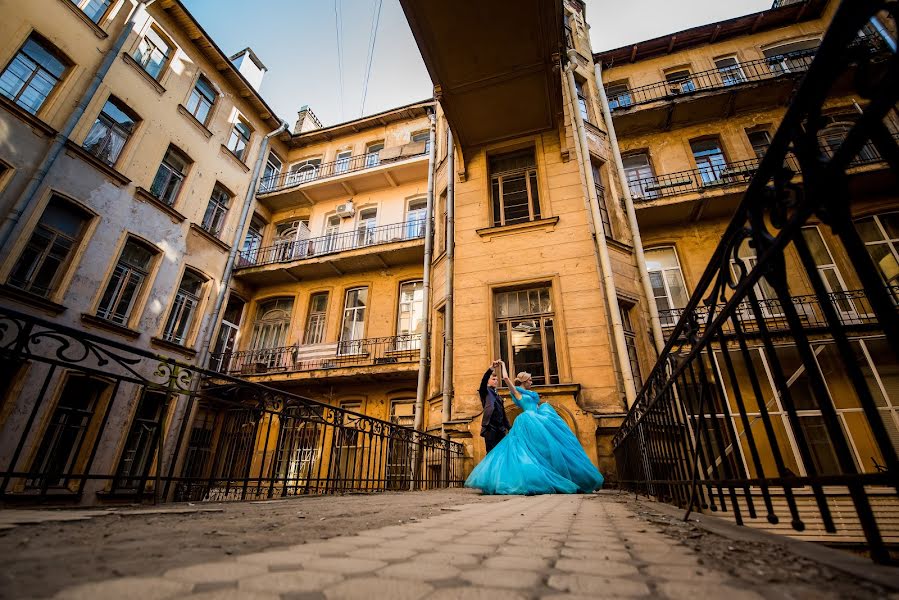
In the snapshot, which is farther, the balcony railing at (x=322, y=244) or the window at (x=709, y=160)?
the balcony railing at (x=322, y=244)

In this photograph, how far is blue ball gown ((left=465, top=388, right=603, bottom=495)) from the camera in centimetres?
500

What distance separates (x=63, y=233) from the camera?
959 centimetres

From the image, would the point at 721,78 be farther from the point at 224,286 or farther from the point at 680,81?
the point at 224,286

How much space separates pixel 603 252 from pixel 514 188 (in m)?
3.27

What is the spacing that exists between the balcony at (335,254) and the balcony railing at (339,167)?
99.1 inches

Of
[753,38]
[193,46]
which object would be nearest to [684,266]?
[753,38]

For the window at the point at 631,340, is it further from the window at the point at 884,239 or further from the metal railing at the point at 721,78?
the metal railing at the point at 721,78

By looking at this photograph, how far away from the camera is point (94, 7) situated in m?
10.7

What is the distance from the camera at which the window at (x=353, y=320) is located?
13.4 metres

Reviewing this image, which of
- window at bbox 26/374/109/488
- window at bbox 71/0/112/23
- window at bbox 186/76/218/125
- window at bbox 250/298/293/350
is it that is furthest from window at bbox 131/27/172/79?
window at bbox 26/374/109/488

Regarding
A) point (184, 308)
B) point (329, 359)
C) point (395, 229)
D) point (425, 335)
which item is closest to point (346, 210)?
point (395, 229)

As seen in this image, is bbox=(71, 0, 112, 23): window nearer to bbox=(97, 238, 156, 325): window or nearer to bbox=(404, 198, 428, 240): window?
bbox=(97, 238, 156, 325): window

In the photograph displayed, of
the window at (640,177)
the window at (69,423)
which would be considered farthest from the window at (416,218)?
the window at (69,423)

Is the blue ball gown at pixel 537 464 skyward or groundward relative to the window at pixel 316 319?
groundward
